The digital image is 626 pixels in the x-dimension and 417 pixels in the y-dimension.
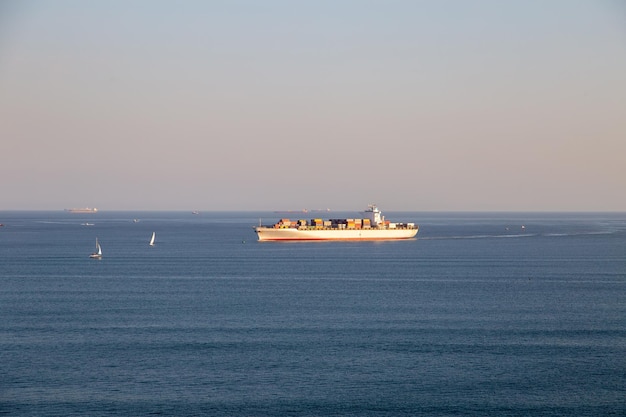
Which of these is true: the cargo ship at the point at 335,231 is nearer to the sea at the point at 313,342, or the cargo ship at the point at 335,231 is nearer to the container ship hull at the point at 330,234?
the container ship hull at the point at 330,234

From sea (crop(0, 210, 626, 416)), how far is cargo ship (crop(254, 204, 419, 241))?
6958cm

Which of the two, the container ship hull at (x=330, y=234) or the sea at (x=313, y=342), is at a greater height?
the container ship hull at (x=330, y=234)

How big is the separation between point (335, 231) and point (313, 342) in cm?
13025

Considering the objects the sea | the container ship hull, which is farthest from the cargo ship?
the sea

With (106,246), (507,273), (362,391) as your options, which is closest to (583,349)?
(362,391)

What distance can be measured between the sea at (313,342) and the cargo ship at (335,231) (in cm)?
6958

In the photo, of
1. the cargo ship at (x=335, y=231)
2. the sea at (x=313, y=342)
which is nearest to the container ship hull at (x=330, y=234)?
the cargo ship at (x=335, y=231)

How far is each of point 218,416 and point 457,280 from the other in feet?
191

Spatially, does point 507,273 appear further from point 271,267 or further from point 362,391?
point 362,391

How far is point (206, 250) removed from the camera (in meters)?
151

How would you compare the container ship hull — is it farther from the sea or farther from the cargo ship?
the sea

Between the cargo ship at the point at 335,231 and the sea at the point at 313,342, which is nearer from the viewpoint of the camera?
the sea at the point at 313,342

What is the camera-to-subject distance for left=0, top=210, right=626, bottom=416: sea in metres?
43.5

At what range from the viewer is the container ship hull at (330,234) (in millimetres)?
178375
